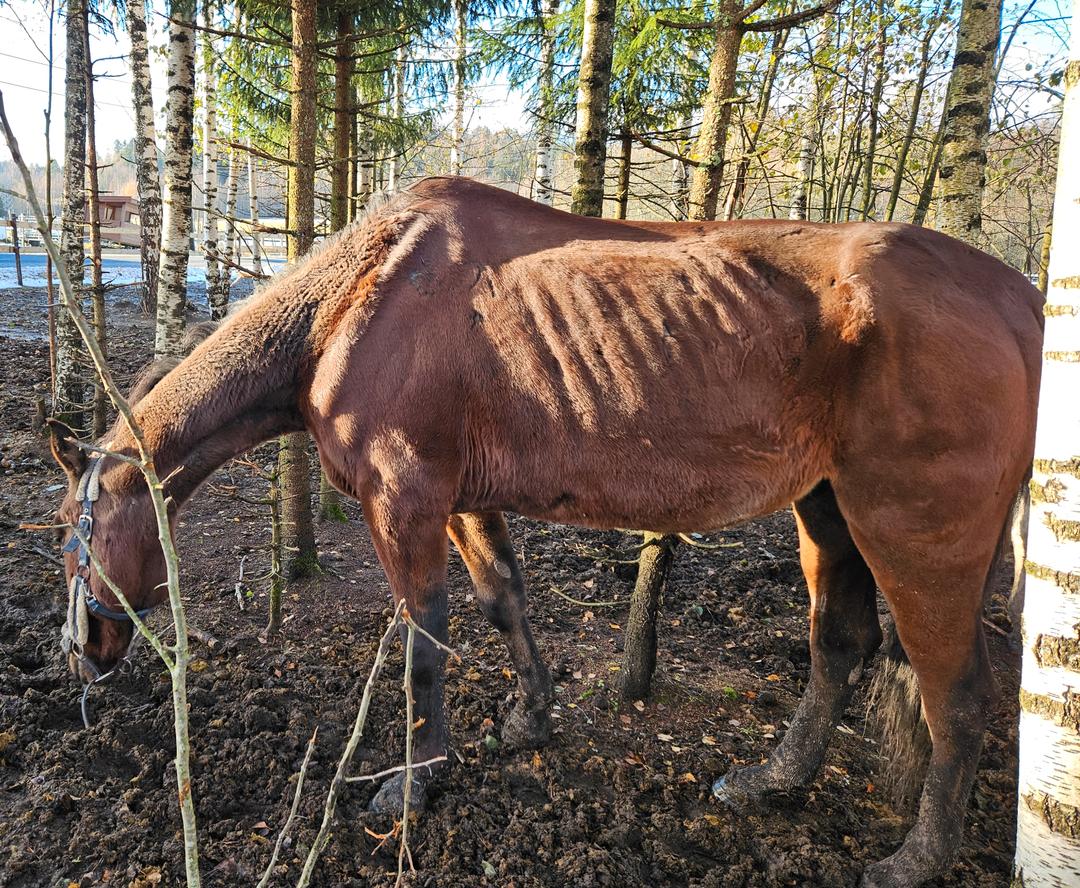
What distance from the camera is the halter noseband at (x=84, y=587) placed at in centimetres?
294

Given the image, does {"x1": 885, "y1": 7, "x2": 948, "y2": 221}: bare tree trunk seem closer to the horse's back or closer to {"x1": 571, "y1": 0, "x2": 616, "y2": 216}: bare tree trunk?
{"x1": 571, "y1": 0, "x2": 616, "y2": 216}: bare tree trunk

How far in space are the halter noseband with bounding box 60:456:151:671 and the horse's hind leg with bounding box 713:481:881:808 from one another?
2.80 metres

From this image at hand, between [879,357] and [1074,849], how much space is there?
4.78 ft

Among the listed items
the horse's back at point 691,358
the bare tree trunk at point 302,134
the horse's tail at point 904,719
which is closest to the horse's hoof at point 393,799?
the horse's back at point 691,358

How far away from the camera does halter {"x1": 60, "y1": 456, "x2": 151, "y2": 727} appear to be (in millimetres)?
2942

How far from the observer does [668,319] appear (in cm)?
264

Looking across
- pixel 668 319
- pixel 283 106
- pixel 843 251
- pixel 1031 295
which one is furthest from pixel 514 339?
pixel 283 106

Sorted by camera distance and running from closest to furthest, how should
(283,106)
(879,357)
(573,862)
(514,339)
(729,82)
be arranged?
(879,357) → (573,862) → (514,339) → (729,82) → (283,106)

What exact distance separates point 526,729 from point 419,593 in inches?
37.8

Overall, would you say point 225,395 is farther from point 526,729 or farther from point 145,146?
point 145,146

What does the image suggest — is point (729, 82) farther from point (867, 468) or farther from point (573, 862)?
point (573, 862)

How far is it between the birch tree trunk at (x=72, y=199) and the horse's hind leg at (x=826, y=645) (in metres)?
7.47

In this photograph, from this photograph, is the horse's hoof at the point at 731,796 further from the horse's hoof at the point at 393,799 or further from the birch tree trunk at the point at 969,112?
the birch tree trunk at the point at 969,112

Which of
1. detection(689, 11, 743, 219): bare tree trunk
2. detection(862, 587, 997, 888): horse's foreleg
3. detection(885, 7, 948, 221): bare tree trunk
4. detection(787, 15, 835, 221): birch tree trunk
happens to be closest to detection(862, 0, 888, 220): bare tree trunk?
detection(885, 7, 948, 221): bare tree trunk
